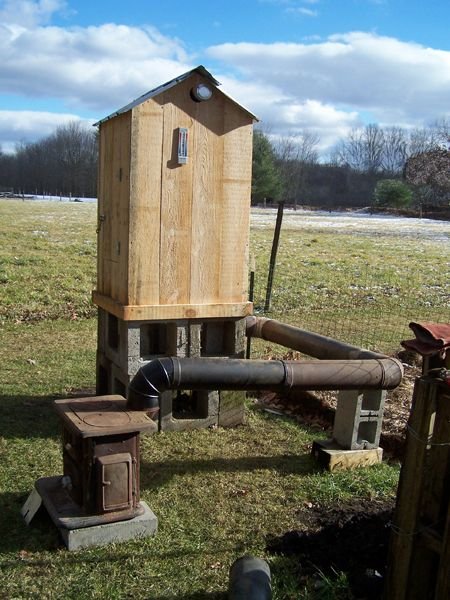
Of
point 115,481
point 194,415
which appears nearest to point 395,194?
point 194,415

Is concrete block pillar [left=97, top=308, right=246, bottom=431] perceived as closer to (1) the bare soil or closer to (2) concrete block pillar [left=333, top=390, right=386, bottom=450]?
(2) concrete block pillar [left=333, top=390, right=386, bottom=450]

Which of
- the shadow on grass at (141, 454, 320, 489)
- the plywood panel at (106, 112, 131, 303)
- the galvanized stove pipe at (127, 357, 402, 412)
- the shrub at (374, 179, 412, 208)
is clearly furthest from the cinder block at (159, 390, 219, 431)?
the shrub at (374, 179, 412, 208)

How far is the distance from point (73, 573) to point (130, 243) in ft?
8.91

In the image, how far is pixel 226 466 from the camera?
5.06m

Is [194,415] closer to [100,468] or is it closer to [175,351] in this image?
[175,351]

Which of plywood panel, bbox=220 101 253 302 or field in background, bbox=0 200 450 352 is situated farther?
field in background, bbox=0 200 450 352

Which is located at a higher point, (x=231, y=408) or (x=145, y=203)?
(x=145, y=203)

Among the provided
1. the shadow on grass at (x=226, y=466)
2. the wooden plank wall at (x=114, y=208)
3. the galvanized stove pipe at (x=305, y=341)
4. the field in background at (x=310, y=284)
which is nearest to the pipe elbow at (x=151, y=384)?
the shadow on grass at (x=226, y=466)

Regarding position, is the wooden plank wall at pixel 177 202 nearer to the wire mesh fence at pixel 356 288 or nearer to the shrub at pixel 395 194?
the wire mesh fence at pixel 356 288

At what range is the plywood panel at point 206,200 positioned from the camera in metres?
5.46

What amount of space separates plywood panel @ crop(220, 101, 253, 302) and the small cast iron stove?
2.11 metres

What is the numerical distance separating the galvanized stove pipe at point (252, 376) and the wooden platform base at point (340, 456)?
2.59ft

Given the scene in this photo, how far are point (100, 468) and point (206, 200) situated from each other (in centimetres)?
270

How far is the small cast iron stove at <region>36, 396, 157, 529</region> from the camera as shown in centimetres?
375
